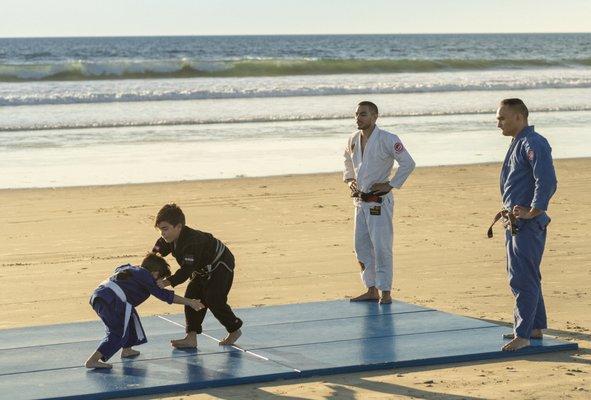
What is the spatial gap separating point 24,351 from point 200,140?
51.5 ft

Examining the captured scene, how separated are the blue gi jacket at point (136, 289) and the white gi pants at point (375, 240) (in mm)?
2153

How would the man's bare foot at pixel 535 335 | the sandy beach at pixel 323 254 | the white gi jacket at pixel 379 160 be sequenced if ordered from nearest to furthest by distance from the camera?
the sandy beach at pixel 323 254 < the man's bare foot at pixel 535 335 < the white gi jacket at pixel 379 160

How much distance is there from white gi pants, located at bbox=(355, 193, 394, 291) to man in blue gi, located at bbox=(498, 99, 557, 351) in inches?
55.7

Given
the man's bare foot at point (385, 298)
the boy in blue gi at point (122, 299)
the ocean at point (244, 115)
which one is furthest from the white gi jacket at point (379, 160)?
the ocean at point (244, 115)

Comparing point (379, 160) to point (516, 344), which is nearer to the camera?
point (516, 344)

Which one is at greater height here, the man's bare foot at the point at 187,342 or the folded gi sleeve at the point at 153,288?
the folded gi sleeve at the point at 153,288

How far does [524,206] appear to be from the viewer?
23.8 ft

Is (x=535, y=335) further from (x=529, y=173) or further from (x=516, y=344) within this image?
(x=529, y=173)

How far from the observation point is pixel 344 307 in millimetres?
8781

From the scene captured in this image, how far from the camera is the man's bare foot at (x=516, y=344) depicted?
7.37m

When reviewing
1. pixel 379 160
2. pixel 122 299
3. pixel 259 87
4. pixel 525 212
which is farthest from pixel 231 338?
pixel 259 87

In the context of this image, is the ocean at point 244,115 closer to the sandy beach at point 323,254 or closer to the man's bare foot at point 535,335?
the sandy beach at point 323,254

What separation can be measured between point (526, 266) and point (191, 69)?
4638 cm

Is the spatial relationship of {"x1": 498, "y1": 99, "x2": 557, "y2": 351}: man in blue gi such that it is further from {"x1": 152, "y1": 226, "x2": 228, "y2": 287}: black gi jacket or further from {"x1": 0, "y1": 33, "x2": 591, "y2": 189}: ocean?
{"x1": 0, "y1": 33, "x2": 591, "y2": 189}: ocean
